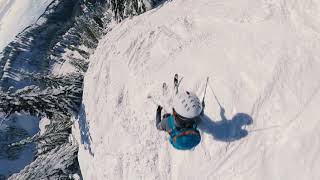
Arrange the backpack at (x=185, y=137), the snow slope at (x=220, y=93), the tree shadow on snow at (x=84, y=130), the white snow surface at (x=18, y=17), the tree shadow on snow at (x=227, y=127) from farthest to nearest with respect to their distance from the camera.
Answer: the white snow surface at (x=18, y=17) < the tree shadow on snow at (x=84, y=130) < the tree shadow on snow at (x=227, y=127) < the snow slope at (x=220, y=93) < the backpack at (x=185, y=137)

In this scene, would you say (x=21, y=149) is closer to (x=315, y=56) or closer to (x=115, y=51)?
(x=115, y=51)

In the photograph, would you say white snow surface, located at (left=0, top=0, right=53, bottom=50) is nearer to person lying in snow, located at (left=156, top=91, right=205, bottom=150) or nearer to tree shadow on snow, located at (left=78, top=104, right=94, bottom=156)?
tree shadow on snow, located at (left=78, top=104, right=94, bottom=156)

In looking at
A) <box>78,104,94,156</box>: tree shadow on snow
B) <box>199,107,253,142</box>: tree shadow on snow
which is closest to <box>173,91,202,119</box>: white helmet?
<box>199,107,253,142</box>: tree shadow on snow

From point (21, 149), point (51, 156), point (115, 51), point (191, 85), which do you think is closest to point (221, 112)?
point (191, 85)

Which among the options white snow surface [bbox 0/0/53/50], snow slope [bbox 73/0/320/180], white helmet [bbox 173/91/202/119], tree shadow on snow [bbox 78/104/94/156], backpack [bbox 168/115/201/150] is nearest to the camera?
white helmet [bbox 173/91/202/119]

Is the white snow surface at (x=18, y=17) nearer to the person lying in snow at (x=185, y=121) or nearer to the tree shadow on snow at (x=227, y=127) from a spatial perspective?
the tree shadow on snow at (x=227, y=127)

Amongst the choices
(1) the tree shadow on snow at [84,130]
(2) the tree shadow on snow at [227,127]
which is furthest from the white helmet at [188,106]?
(1) the tree shadow on snow at [84,130]
